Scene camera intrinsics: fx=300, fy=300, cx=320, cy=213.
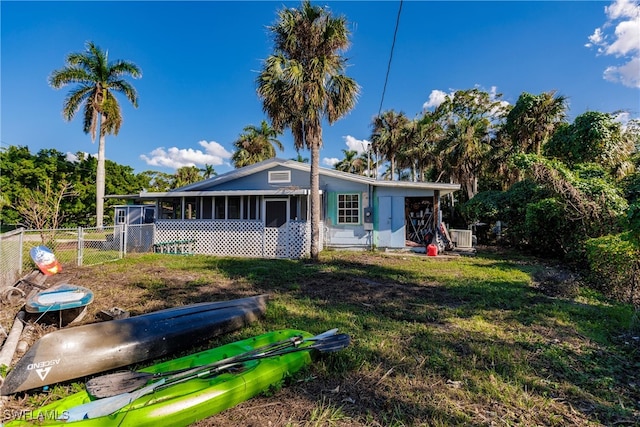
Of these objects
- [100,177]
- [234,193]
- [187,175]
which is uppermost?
[187,175]

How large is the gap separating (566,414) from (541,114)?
20.4 m

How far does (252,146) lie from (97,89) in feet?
40.7

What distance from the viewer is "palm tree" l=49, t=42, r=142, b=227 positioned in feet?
62.9

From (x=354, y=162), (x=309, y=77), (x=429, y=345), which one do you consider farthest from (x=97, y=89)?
(x=354, y=162)

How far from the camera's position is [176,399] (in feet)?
7.64

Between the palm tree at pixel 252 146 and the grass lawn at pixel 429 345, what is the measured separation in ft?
70.4

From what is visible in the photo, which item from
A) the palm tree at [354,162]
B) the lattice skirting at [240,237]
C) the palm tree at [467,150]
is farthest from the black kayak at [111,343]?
the palm tree at [354,162]

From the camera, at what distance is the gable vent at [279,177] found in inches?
547

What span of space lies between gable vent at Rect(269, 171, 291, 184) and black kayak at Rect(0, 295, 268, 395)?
10027 mm

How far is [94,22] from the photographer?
1082 cm

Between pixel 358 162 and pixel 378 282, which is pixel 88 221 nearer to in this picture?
pixel 378 282

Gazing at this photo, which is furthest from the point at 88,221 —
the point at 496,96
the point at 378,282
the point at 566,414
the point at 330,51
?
the point at 496,96

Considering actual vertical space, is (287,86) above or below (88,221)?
above

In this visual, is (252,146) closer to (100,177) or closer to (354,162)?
(100,177)
